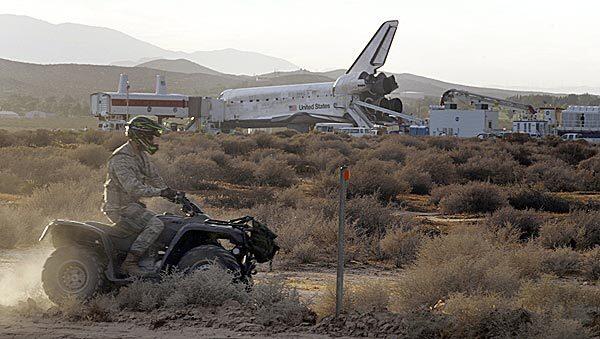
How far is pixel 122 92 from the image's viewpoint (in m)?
83.9

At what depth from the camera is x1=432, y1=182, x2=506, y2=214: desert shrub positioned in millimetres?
25922

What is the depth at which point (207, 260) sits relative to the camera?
10.3 metres

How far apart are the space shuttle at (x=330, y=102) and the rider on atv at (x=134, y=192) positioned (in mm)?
72964

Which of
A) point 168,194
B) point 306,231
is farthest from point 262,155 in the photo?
point 168,194

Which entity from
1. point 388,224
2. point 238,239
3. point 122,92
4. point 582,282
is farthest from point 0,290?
point 122,92

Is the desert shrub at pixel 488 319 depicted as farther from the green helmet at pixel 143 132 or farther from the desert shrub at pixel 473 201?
the desert shrub at pixel 473 201

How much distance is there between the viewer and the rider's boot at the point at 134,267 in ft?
34.2

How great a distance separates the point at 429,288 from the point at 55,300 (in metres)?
4.09

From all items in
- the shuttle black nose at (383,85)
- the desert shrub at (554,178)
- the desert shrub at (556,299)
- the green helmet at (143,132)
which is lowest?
the desert shrub at (554,178)

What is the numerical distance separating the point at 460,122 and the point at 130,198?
75.4 m

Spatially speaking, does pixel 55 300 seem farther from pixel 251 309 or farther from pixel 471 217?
pixel 471 217

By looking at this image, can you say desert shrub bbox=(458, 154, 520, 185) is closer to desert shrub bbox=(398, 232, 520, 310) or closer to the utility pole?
desert shrub bbox=(398, 232, 520, 310)

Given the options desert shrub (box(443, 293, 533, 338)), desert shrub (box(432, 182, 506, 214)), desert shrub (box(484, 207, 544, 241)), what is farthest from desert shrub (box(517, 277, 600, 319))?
desert shrub (box(432, 182, 506, 214))

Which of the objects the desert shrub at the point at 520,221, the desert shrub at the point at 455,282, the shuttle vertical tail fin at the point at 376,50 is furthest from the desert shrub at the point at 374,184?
the shuttle vertical tail fin at the point at 376,50
